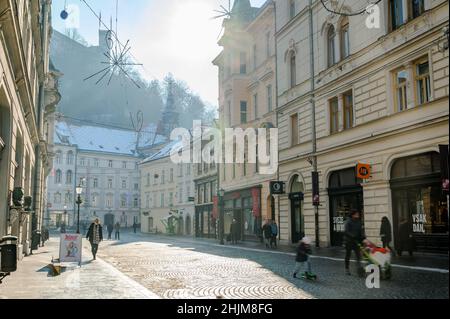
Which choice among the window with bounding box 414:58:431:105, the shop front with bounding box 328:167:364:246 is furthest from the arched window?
the window with bounding box 414:58:431:105

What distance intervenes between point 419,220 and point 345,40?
1008cm

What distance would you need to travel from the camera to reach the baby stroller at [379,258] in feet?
35.9

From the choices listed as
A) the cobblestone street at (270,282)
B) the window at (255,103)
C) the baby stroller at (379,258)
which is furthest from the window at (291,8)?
the baby stroller at (379,258)


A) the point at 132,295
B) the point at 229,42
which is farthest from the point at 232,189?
the point at 132,295

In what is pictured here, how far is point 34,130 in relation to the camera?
77.4 feet

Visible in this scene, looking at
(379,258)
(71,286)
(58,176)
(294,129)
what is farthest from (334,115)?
(58,176)

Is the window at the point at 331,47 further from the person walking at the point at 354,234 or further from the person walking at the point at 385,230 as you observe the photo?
the person walking at the point at 354,234

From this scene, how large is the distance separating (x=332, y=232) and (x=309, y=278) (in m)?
12.5

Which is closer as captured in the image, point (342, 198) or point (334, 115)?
point (342, 198)

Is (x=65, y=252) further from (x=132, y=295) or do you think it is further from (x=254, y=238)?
(x=254, y=238)

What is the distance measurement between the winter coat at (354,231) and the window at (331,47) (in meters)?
13.5

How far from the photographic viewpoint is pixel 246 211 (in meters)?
35.8

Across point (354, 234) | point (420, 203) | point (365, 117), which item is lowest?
point (354, 234)

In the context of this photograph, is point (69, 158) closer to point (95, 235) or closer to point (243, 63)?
point (243, 63)
